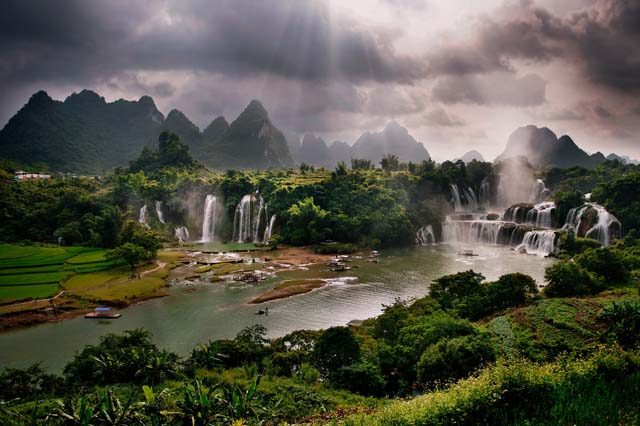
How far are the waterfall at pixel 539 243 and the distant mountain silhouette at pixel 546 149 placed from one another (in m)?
64.4

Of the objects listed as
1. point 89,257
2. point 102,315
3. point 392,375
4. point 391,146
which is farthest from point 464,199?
point 391,146

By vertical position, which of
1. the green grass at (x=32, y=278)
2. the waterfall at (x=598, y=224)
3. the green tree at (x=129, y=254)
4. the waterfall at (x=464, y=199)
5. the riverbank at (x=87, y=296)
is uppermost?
the waterfall at (x=464, y=199)

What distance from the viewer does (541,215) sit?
135ft

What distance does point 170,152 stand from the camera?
6981cm

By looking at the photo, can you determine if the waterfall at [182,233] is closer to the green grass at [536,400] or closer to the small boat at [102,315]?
the small boat at [102,315]

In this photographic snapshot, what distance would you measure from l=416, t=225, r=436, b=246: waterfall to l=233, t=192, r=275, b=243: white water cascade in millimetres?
19466

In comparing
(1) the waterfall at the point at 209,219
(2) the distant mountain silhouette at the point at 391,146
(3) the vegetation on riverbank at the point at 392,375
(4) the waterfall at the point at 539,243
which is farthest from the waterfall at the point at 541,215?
(2) the distant mountain silhouette at the point at 391,146

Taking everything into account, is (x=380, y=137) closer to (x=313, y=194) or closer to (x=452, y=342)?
(x=313, y=194)

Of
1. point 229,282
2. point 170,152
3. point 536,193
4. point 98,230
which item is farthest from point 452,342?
point 170,152

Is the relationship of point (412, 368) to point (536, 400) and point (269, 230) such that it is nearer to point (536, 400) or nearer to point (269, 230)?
point (536, 400)

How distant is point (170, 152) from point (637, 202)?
69.3 metres

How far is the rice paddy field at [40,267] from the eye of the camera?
22750 mm

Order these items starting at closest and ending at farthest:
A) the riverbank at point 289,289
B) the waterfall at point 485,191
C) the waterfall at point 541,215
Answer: the riverbank at point 289,289 < the waterfall at point 541,215 < the waterfall at point 485,191

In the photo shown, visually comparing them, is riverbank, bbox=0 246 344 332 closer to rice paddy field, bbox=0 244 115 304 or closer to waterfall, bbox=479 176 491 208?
rice paddy field, bbox=0 244 115 304
